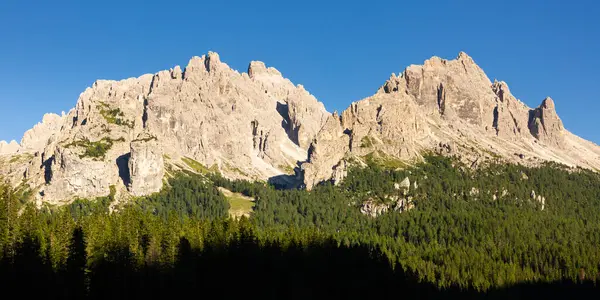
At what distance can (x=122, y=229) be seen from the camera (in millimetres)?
121875

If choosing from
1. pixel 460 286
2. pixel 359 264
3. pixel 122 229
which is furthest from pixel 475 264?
pixel 122 229

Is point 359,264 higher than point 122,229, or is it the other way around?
point 122,229

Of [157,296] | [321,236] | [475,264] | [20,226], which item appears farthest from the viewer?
A: [475,264]

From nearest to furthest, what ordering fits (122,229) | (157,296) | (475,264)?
(157,296), (122,229), (475,264)

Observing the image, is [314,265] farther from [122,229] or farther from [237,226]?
[122,229]

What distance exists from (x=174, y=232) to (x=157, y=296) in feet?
90.1

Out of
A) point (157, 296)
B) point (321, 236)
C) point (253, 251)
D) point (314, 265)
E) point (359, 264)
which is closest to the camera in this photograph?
point (157, 296)

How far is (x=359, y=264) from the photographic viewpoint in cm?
16662

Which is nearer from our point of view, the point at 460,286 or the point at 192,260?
the point at 192,260

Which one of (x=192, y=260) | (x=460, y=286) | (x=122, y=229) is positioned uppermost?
(x=122, y=229)

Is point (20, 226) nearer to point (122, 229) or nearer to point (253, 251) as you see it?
point (122, 229)

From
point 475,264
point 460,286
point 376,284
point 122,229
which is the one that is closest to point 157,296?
point 122,229

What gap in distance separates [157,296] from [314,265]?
5534 centimetres

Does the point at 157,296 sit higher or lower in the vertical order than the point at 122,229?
lower
